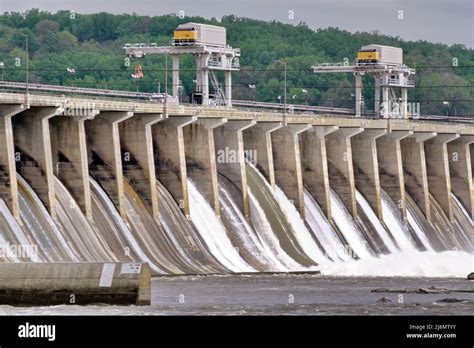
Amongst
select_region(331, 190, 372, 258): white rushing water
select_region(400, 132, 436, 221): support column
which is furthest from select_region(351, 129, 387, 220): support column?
select_region(400, 132, 436, 221): support column

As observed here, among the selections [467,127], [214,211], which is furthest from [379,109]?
[214,211]

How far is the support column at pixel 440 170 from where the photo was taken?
4882 inches

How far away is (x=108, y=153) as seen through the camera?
277 ft

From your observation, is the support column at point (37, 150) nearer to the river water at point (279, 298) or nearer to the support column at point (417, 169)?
the river water at point (279, 298)

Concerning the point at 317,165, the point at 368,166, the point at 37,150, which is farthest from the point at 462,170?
the point at 37,150

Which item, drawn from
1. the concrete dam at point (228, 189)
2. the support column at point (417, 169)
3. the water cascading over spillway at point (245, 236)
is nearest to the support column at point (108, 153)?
the concrete dam at point (228, 189)

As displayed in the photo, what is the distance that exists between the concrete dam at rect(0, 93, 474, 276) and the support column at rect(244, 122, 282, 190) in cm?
9

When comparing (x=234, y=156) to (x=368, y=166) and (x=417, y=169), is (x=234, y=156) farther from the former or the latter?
(x=417, y=169)

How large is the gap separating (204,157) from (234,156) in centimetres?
407

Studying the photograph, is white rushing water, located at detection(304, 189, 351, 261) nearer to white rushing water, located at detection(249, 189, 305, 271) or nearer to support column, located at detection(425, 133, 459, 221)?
white rushing water, located at detection(249, 189, 305, 271)

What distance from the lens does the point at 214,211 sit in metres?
92.1

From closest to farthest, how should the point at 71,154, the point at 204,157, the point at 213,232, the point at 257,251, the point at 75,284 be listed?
the point at 75,284
the point at 71,154
the point at 213,232
the point at 257,251
the point at 204,157

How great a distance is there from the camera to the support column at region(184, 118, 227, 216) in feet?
304
